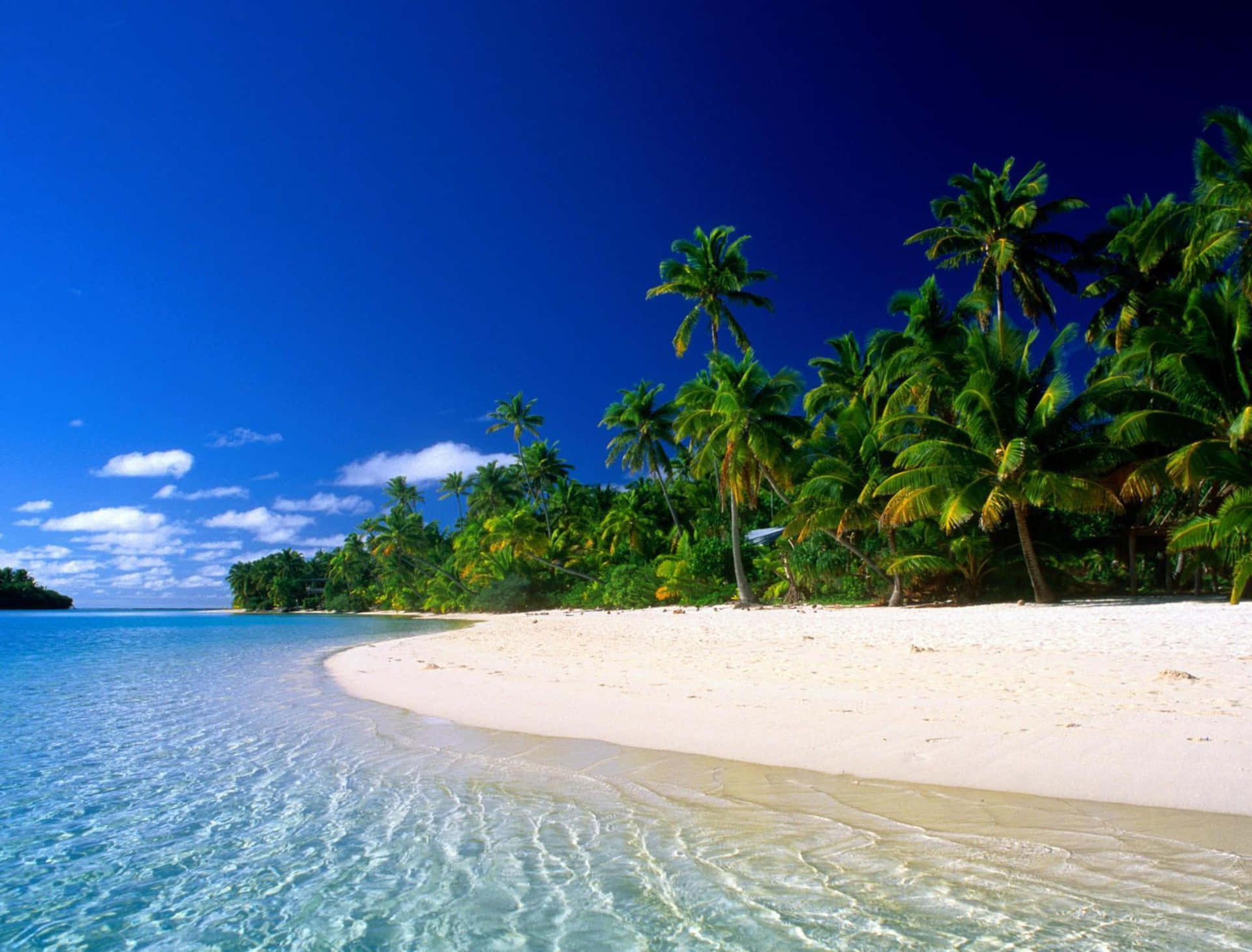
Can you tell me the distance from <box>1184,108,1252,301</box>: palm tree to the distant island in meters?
127

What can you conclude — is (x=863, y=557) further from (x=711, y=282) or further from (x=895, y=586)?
(x=711, y=282)

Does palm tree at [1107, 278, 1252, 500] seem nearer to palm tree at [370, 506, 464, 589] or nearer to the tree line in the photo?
the tree line

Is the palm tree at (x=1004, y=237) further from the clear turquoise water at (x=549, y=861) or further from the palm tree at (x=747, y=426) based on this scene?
the clear turquoise water at (x=549, y=861)

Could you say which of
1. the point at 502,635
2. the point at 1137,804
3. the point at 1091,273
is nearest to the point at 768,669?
the point at 1137,804

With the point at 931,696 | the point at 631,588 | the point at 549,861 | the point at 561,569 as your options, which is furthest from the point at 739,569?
the point at 549,861

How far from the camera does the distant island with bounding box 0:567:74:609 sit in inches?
3812

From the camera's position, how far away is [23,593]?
332 ft

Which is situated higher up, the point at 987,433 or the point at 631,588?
the point at 987,433

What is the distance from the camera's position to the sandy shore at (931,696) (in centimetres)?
465

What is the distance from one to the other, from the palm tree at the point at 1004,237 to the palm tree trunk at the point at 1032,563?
9195mm

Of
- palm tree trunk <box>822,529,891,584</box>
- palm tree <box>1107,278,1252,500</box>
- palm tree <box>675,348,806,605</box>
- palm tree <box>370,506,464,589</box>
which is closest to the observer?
palm tree <box>1107,278,1252,500</box>

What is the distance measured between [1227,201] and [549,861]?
21630mm

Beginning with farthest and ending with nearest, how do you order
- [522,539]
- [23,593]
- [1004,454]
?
[23,593] < [522,539] < [1004,454]

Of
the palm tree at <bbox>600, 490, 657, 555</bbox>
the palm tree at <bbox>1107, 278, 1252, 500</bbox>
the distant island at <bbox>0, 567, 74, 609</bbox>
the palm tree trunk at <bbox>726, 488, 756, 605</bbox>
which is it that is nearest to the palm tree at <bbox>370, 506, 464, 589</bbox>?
the palm tree at <bbox>600, 490, 657, 555</bbox>
